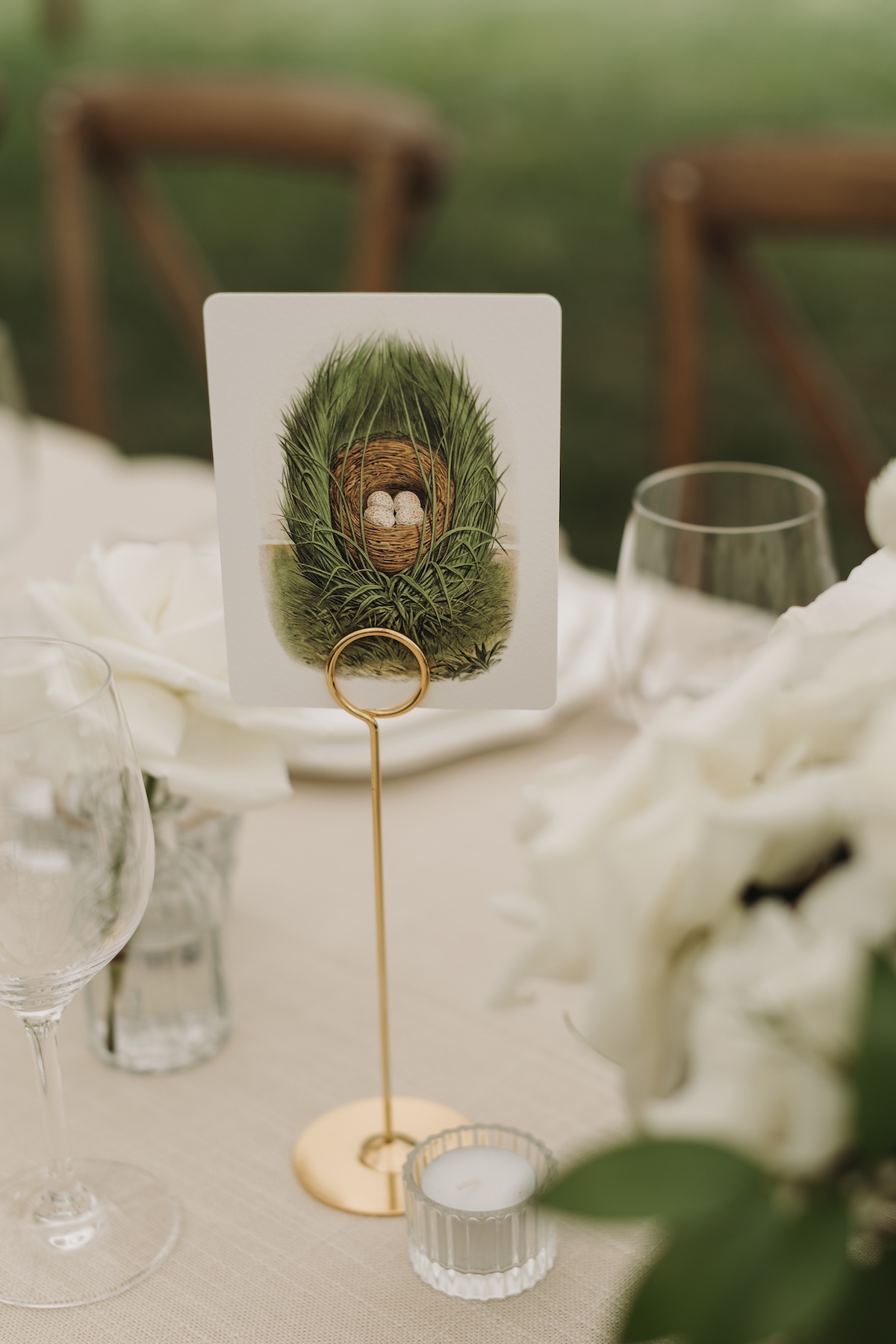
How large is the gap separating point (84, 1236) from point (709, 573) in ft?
1.66

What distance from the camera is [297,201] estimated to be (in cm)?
521

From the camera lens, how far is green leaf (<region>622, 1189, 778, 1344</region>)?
1.11ft

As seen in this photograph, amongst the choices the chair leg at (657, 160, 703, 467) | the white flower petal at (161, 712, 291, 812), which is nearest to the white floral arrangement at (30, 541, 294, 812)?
the white flower petal at (161, 712, 291, 812)

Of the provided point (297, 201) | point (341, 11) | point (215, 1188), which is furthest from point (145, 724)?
point (341, 11)

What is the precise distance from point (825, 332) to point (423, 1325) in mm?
4333

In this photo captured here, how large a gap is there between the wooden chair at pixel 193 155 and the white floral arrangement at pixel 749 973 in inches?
66.3

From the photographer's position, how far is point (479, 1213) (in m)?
0.61

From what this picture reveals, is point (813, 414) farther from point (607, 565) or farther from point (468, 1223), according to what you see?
point (607, 565)

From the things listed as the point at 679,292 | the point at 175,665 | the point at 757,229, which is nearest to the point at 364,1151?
the point at 175,665

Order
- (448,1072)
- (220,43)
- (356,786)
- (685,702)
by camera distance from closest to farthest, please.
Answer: (685,702), (448,1072), (356,786), (220,43)

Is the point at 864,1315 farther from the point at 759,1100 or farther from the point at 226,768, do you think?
the point at 226,768

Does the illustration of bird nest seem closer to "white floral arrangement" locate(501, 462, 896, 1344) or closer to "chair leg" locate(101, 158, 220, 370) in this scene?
"white floral arrangement" locate(501, 462, 896, 1344)

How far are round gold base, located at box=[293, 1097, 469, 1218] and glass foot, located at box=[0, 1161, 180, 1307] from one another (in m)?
0.07

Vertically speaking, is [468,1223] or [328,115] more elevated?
[328,115]
